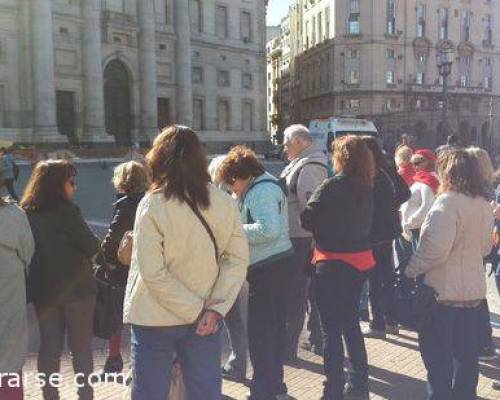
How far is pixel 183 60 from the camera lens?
4438cm

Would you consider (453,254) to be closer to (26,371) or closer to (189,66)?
(26,371)

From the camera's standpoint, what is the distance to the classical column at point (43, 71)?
34.5 metres

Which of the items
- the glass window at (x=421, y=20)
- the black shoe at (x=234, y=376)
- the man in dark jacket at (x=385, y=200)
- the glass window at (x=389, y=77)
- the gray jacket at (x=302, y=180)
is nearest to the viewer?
the black shoe at (x=234, y=376)

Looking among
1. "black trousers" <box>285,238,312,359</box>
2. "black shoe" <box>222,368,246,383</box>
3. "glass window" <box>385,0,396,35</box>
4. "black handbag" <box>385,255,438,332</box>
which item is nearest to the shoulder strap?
"black handbag" <box>385,255,438,332</box>

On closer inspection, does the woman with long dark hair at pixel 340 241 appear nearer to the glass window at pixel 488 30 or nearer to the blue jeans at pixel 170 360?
the blue jeans at pixel 170 360

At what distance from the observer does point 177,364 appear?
314cm

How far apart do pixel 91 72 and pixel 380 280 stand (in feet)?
114

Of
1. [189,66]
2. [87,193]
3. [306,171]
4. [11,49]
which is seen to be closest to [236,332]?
[306,171]

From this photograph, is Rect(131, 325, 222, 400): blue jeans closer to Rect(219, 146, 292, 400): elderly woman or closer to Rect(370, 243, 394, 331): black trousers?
Rect(219, 146, 292, 400): elderly woman

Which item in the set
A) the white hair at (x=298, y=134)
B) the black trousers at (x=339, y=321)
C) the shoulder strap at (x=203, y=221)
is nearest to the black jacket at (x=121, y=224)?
the white hair at (x=298, y=134)

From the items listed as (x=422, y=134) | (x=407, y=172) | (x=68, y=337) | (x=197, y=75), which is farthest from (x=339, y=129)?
(x=422, y=134)

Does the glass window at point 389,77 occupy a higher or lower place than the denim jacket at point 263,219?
higher

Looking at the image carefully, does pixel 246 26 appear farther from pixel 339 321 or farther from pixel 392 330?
pixel 339 321

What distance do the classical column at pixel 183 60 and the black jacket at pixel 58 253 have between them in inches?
1612
